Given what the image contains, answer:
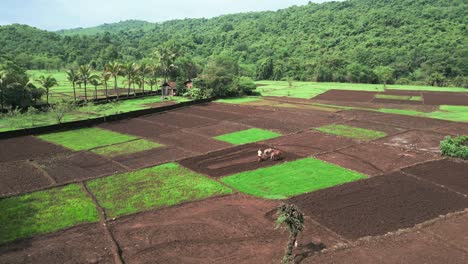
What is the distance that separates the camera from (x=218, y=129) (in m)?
44.5

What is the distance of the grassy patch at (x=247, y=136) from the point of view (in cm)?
3912

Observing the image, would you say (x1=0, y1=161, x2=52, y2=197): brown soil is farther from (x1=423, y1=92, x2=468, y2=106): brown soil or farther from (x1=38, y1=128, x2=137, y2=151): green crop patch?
(x1=423, y1=92, x2=468, y2=106): brown soil

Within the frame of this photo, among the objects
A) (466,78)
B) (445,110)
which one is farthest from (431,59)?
(445,110)

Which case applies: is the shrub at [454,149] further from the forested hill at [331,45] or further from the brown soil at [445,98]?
the forested hill at [331,45]

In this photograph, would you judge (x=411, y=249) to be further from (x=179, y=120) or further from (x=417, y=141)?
(x=179, y=120)

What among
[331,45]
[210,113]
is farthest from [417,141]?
[331,45]

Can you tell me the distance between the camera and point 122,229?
20.5 m

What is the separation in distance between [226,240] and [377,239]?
24.1ft

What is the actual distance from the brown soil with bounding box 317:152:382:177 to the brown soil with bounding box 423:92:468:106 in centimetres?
3855

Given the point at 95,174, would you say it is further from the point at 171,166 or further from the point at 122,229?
the point at 122,229

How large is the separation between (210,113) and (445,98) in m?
42.7

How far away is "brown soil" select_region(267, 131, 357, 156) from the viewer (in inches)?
1377

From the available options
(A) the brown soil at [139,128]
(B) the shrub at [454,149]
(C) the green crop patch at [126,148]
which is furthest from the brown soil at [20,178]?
(B) the shrub at [454,149]

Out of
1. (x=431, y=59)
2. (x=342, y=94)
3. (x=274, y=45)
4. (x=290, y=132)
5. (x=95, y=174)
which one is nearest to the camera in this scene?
(x=95, y=174)
